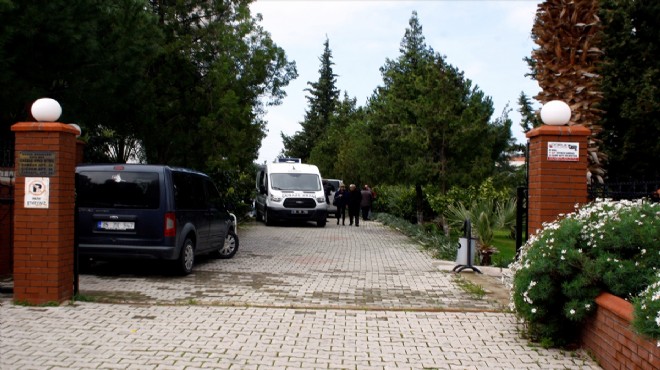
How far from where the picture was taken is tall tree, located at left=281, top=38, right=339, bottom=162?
79.9 metres

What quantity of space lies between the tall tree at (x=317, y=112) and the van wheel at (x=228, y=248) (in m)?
65.1

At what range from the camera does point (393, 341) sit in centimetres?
646

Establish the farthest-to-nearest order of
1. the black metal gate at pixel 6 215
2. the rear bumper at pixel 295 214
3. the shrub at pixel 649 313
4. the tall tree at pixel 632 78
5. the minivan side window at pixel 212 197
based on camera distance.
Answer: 1. the rear bumper at pixel 295 214
2. the tall tree at pixel 632 78
3. the minivan side window at pixel 212 197
4. the black metal gate at pixel 6 215
5. the shrub at pixel 649 313

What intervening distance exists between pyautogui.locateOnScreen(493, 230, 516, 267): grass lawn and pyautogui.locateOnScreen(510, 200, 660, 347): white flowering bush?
625 centimetres

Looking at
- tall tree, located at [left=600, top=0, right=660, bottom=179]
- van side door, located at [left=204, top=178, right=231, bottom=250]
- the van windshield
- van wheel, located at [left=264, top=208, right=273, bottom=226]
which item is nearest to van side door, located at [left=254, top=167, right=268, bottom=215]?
van wheel, located at [left=264, top=208, right=273, bottom=226]

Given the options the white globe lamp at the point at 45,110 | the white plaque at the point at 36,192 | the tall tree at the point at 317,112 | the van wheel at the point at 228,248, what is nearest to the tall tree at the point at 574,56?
the van wheel at the point at 228,248

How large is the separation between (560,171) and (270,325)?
3.96 metres

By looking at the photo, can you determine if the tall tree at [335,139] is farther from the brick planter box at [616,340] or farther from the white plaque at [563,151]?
the brick planter box at [616,340]

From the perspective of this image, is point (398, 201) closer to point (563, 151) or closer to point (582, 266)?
point (563, 151)

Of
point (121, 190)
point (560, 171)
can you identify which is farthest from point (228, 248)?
point (560, 171)

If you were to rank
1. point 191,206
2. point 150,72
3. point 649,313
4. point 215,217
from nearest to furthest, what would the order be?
point 649,313
point 191,206
point 215,217
point 150,72

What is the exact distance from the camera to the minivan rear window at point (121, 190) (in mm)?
10023

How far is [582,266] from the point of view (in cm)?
589

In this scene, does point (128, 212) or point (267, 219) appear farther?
point (267, 219)
